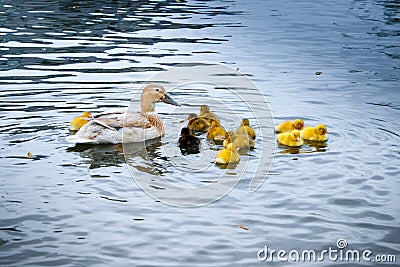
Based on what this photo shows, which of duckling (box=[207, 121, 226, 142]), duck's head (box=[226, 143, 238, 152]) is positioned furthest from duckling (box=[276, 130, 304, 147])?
duck's head (box=[226, 143, 238, 152])

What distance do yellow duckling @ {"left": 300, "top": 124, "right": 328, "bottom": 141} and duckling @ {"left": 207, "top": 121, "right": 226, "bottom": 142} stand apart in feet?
2.88

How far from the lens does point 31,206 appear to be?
6.18m

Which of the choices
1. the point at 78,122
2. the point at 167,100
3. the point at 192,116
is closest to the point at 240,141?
the point at 192,116

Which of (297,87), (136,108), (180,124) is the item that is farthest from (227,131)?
(297,87)

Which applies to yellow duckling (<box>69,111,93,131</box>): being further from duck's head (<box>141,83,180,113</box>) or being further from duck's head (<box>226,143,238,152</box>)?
duck's head (<box>226,143,238,152</box>)

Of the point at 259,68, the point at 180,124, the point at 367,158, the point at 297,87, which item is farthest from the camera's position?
the point at 259,68

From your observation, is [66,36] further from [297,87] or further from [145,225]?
[145,225]

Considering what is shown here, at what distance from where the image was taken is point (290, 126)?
329 inches

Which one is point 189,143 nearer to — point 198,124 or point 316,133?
point 198,124

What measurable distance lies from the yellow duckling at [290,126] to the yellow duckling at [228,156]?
44.6 inches

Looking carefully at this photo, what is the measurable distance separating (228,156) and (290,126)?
1.30 m

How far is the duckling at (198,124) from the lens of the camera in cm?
843

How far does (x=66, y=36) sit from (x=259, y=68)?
4.23m

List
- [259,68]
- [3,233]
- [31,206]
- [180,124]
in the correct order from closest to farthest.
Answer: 1. [3,233]
2. [31,206]
3. [180,124]
4. [259,68]
